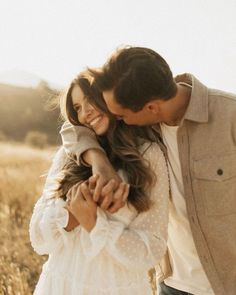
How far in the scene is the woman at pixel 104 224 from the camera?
2.76m

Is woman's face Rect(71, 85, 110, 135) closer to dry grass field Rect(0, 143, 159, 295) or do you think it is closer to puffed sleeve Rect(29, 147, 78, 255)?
puffed sleeve Rect(29, 147, 78, 255)

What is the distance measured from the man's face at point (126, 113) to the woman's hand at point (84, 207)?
375mm

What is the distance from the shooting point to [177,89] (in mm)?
3119

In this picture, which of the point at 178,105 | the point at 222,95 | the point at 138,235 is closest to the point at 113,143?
the point at 178,105

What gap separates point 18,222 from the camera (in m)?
7.49

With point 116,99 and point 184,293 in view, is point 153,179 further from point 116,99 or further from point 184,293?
point 184,293

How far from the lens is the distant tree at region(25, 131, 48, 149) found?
71.5 feet

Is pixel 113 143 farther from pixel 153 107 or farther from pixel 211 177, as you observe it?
pixel 211 177

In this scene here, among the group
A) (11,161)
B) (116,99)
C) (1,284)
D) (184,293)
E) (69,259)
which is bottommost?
(11,161)

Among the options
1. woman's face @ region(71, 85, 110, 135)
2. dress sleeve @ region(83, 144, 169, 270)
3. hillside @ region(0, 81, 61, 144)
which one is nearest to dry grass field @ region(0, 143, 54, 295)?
woman's face @ region(71, 85, 110, 135)

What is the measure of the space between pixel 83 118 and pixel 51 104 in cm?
41

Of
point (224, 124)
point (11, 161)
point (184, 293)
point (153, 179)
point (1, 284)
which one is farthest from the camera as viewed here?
point (11, 161)

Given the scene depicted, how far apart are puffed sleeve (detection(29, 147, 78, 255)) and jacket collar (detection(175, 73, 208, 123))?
750 millimetres

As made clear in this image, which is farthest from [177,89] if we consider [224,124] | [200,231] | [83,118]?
[200,231]
